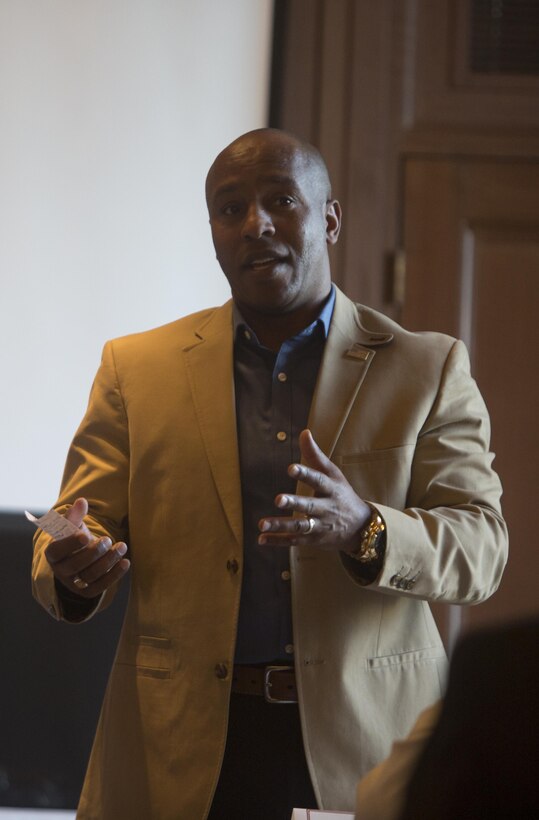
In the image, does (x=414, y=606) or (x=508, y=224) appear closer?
(x=414, y=606)

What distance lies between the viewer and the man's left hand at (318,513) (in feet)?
4.90

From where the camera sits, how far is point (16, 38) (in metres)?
2.85

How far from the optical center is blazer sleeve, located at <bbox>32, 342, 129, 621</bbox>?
1.79 meters

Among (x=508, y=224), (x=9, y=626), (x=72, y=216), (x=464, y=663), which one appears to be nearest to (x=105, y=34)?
(x=72, y=216)

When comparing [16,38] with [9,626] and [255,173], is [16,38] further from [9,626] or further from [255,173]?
[9,626]

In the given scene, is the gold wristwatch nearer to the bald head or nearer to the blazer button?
the blazer button

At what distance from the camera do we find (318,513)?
1.50 metres

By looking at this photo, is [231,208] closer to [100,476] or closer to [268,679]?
[100,476]

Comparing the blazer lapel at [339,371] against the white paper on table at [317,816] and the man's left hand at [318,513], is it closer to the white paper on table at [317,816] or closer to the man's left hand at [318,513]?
the man's left hand at [318,513]

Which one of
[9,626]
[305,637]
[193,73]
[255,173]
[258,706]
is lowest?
[9,626]

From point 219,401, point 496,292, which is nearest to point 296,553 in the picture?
point 219,401

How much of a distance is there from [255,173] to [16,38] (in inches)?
49.6

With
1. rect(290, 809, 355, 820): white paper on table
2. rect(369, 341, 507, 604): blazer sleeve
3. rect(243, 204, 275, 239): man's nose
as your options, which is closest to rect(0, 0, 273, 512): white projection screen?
rect(243, 204, 275, 239): man's nose

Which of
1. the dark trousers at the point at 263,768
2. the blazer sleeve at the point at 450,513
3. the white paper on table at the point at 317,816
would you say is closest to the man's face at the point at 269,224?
the blazer sleeve at the point at 450,513
